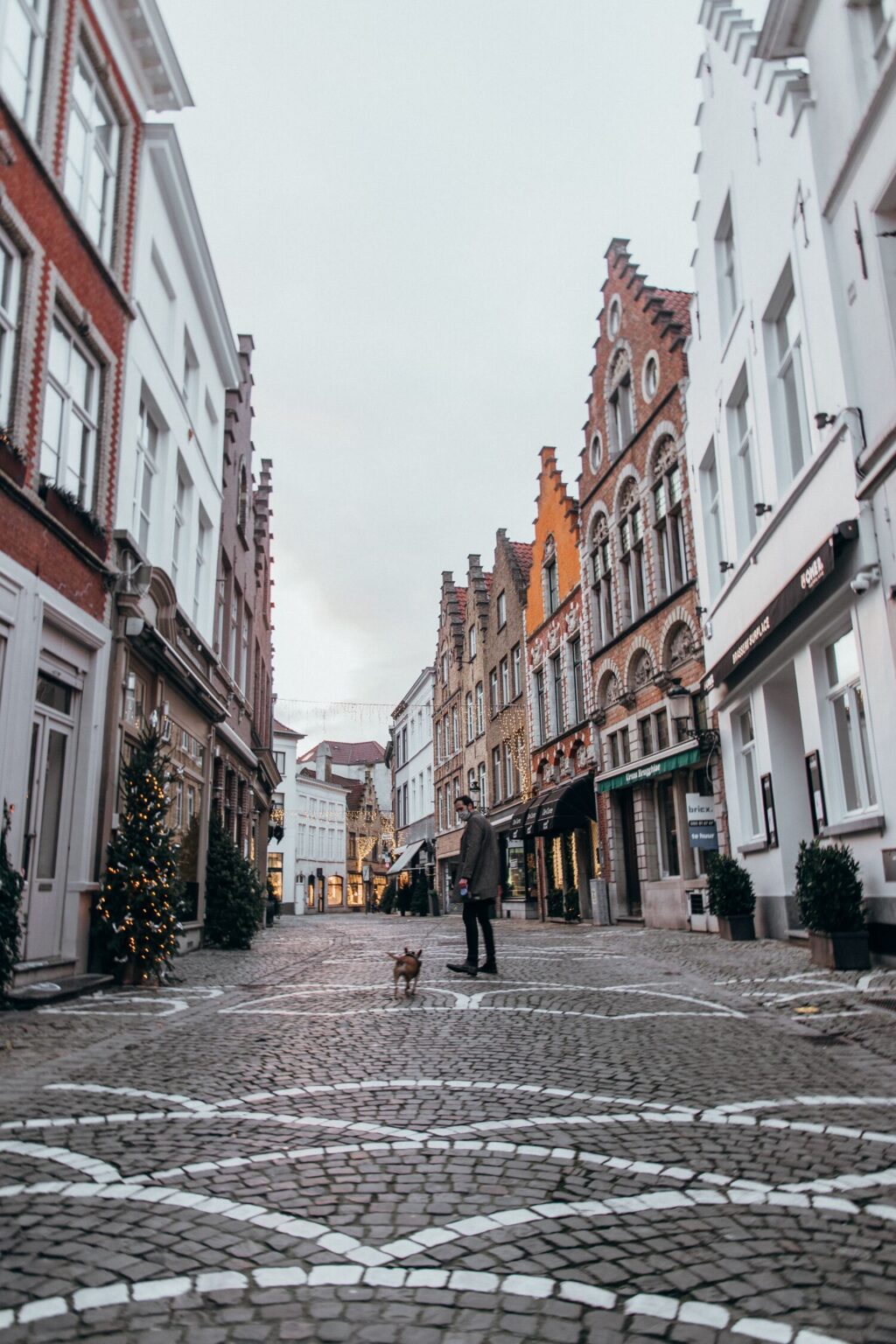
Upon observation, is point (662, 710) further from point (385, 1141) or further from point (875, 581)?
point (385, 1141)

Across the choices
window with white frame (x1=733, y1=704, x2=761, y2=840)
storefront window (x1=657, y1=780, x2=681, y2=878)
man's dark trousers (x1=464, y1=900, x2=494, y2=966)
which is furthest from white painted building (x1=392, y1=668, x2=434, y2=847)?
man's dark trousers (x1=464, y1=900, x2=494, y2=966)

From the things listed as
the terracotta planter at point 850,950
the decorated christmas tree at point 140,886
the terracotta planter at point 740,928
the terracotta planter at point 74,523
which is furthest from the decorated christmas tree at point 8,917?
the terracotta planter at point 740,928

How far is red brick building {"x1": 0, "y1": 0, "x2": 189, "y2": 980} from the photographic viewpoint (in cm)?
884

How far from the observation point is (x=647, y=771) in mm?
18891

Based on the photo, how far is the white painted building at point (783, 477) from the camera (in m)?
9.66

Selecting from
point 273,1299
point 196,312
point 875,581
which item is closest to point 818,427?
point 875,581

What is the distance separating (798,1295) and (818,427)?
31.9 feet

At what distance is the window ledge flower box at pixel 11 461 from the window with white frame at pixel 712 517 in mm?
11102

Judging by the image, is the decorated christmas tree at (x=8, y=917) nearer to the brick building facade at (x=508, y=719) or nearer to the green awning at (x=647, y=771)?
the green awning at (x=647, y=771)

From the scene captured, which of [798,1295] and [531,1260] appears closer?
[798,1295]

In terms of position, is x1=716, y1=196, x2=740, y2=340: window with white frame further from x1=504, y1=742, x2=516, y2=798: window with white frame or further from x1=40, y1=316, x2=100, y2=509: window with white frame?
x1=504, y1=742, x2=516, y2=798: window with white frame

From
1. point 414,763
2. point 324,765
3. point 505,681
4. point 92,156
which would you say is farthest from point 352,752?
point 92,156

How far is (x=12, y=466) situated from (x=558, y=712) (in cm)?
2020

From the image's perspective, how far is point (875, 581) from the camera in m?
9.12
